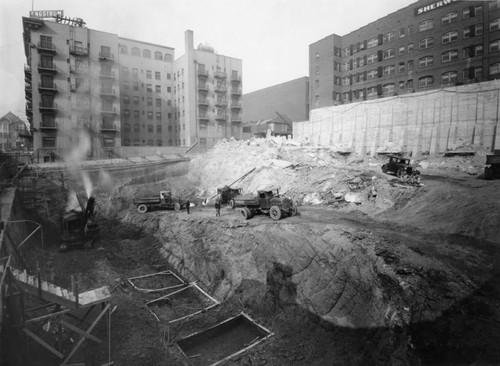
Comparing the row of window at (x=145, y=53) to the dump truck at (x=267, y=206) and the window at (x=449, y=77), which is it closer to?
the dump truck at (x=267, y=206)

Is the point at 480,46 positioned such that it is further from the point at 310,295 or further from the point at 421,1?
the point at 310,295

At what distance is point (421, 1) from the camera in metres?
38.6

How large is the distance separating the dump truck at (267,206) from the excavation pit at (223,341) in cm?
685

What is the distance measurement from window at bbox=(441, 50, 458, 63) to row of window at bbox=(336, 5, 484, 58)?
3.57 metres

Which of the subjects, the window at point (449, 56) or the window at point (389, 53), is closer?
the window at point (449, 56)

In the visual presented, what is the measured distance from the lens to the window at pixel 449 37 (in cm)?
3595

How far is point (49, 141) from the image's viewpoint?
1551 inches

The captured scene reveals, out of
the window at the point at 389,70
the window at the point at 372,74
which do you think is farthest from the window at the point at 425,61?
the window at the point at 372,74

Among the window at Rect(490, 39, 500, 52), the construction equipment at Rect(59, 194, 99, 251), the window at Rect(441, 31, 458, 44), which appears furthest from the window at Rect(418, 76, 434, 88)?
the construction equipment at Rect(59, 194, 99, 251)

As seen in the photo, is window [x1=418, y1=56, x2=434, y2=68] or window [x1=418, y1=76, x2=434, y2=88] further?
window [x1=418, y1=76, x2=434, y2=88]

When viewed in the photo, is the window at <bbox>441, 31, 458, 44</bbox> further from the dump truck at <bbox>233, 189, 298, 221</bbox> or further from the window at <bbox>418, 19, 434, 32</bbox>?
the dump truck at <bbox>233, 189, 298, 221</bbox>

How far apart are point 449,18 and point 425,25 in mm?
3213

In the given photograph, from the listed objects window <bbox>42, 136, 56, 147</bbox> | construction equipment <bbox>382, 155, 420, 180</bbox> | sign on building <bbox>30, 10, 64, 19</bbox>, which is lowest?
construction equipment <bbox>382, 155, 420, 180</bbox>

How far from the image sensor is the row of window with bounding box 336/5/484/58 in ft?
112
